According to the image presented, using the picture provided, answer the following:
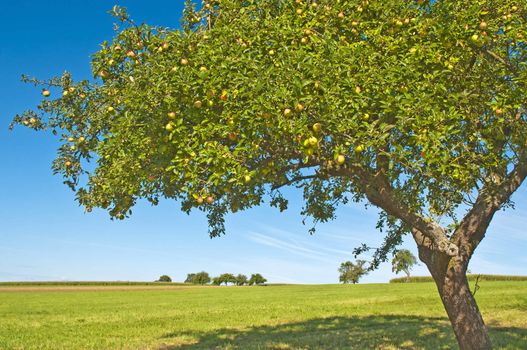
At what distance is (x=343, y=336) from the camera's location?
22328 millimetres

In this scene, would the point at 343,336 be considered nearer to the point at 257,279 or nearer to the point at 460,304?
the point at 460,304

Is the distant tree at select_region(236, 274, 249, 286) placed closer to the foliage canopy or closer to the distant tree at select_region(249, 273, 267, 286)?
the distant tree at select_region(249, 273, 267, 286)

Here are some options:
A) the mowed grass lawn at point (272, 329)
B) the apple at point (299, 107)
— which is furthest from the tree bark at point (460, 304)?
the apple at point (299, 107)

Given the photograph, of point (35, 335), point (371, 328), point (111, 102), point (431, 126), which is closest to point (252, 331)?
point (371, 328)

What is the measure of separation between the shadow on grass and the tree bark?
5.19m

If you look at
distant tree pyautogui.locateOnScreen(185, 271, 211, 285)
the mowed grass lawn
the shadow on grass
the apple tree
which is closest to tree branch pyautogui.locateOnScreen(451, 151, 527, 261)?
the apple tree

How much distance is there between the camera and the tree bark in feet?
46.0

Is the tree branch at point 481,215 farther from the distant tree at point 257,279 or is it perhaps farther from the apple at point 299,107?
the distant tree at point 257,279

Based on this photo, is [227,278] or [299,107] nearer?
[299,107]

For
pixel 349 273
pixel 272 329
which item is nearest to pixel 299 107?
pixel 272 329

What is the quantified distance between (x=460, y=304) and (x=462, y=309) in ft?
0.49

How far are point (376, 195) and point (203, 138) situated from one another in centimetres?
585

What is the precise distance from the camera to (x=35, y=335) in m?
26.5

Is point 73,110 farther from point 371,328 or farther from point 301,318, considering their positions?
point 301,318
